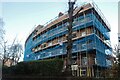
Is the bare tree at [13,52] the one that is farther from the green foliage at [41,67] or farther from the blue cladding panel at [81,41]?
the green foliage at [41,67]

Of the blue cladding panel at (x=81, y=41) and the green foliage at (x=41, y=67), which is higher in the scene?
the blue cladding panel at (x=81, y=41)

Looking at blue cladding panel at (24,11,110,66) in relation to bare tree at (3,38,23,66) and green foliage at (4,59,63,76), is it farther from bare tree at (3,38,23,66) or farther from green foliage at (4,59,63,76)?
green foliage at (4,59,63,76)

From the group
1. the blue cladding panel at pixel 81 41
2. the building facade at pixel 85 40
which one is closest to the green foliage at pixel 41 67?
the building facade at pixel 85 40

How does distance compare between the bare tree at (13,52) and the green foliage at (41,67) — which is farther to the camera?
the bare tree at (13,52)

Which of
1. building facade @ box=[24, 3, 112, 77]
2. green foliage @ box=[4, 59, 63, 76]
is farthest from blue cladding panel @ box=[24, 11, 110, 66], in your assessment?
green foliage @ box=[4, 59, 63, 76]

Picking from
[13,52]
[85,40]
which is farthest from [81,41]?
[13,52]

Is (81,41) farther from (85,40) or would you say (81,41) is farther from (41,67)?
(41,67)

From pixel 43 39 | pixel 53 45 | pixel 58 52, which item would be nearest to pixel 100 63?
pixel 58 52

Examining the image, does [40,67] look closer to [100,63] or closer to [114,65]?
[114,65]

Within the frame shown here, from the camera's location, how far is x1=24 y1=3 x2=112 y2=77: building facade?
41.0 feet

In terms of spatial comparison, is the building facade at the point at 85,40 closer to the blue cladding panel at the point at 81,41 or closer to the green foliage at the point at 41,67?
the blue cladding panel at the point at 81,41

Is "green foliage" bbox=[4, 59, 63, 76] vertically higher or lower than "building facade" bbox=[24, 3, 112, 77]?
lower

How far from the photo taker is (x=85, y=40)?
1278 centimetres

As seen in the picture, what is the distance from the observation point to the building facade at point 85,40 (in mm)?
12492
